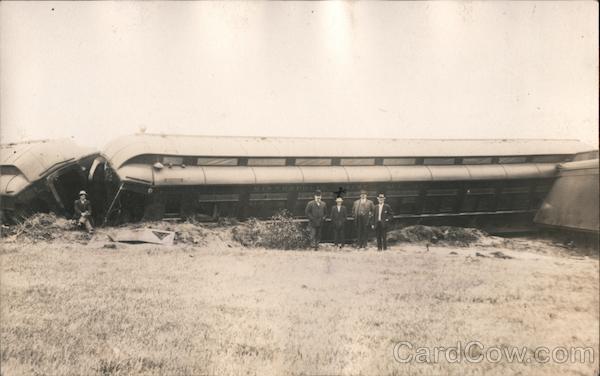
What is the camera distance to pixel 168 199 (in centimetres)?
404

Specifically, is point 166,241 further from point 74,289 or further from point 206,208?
point 74,289

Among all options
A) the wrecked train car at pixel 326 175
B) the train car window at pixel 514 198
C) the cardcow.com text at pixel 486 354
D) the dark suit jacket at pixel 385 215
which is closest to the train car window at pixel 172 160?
the wrecked train car at pixel 326 175

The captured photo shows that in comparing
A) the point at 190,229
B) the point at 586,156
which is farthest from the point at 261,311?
the point at 586,156

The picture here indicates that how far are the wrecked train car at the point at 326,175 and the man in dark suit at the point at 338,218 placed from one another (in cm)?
9

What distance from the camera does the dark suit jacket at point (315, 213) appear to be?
171 inches

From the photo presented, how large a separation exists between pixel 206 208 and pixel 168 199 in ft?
1.29

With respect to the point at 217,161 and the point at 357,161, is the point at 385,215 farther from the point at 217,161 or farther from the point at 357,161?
the point at 217,161

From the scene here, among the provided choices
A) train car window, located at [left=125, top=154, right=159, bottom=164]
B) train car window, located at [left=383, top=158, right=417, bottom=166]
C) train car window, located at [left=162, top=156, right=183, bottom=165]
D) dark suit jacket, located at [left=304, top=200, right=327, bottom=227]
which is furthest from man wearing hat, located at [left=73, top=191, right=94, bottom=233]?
train car window, located at [left=383, top=158, right=417, bottom=166]

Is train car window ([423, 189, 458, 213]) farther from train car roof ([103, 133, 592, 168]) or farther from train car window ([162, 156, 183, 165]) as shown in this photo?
train car window ([162, 156, 183, 165])

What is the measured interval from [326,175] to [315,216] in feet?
1.51

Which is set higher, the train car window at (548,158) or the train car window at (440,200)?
the train car window at (548,158)

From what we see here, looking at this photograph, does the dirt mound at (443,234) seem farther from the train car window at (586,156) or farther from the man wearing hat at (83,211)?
the man wearing hat at (83,211)

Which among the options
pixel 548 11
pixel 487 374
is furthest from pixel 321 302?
pixel 548 11

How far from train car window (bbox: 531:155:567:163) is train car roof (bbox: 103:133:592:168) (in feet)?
0.17
